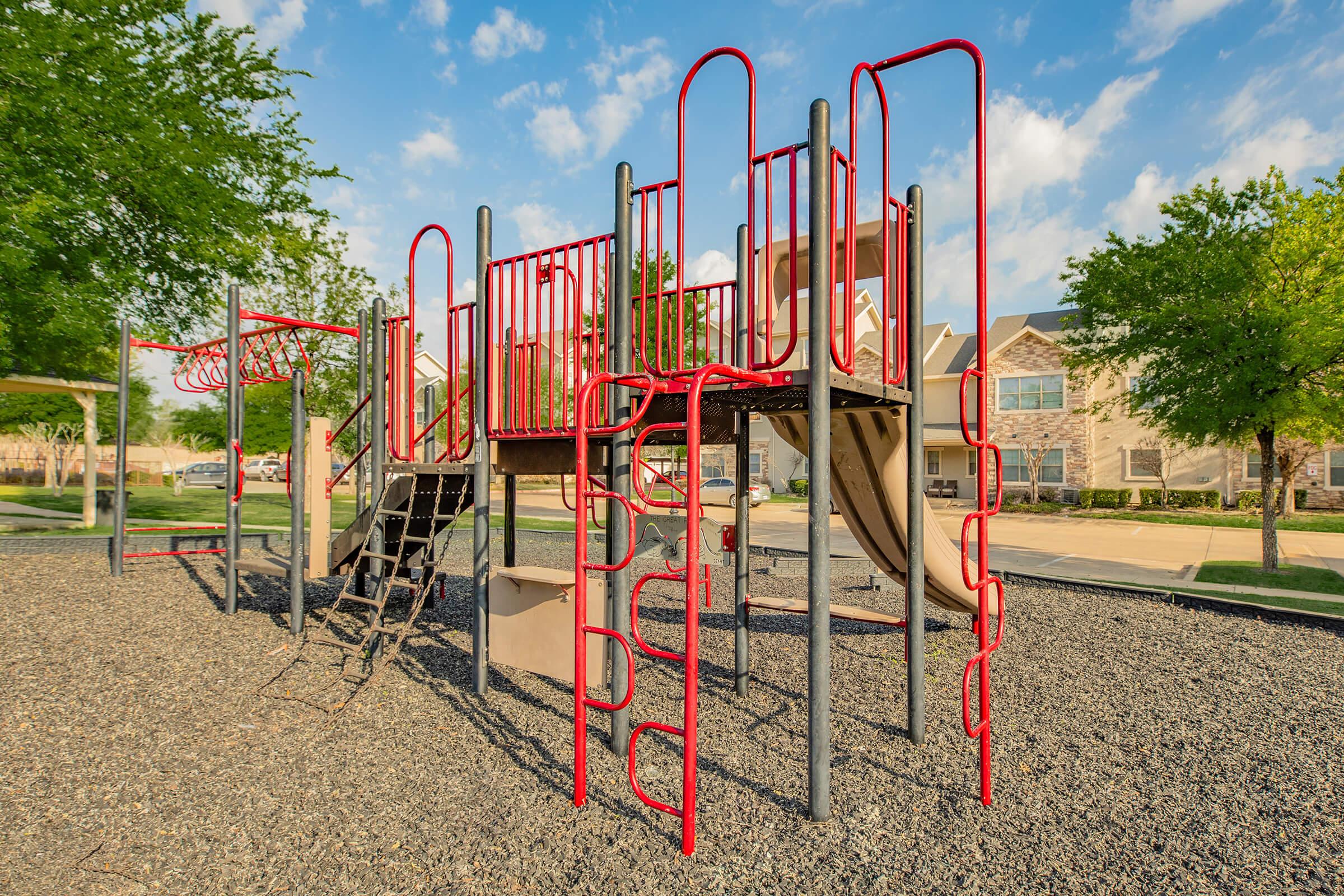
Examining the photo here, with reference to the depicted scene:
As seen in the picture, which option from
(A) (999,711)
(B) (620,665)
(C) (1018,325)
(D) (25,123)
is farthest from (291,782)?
(C) (1018,325)

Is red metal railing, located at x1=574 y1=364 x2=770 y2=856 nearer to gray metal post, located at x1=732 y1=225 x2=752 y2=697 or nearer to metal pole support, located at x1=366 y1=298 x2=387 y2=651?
gray metal post, located at x1=732 y1=225 x2=752 y2=697

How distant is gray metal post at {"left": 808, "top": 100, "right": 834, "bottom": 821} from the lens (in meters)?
3.46

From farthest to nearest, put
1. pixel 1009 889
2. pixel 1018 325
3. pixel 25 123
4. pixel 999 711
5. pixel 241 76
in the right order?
1. pixel 1018 325
2. pixel 241 76
3. pixel 25 123
4. pixel 999 711
5. pixel 1009 889

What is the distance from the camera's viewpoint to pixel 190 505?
23.3 meters

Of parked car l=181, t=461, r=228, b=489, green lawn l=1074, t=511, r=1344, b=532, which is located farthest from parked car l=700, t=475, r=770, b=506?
parked car l=181, t=461, r=228, b=489

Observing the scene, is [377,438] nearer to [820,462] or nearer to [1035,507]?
[820,462]

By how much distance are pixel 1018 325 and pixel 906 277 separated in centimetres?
3329

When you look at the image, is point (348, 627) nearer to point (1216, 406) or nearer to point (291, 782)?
point (291, 782)

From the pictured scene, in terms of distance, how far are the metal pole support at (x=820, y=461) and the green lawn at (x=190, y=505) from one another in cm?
1498

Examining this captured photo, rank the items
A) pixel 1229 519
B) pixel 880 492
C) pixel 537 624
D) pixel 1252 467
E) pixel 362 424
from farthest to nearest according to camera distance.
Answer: pixel 1252 467 → pixel 1229 519 → pixel 362 424 → pixel 537 624 → pixel 880 492

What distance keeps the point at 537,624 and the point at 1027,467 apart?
29634 mm

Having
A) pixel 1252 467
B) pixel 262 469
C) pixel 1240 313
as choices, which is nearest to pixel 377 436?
pixel 1240 313

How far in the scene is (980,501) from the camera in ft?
13.2

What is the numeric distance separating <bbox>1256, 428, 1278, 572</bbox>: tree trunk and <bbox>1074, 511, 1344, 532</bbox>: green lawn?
10184 millimetres
